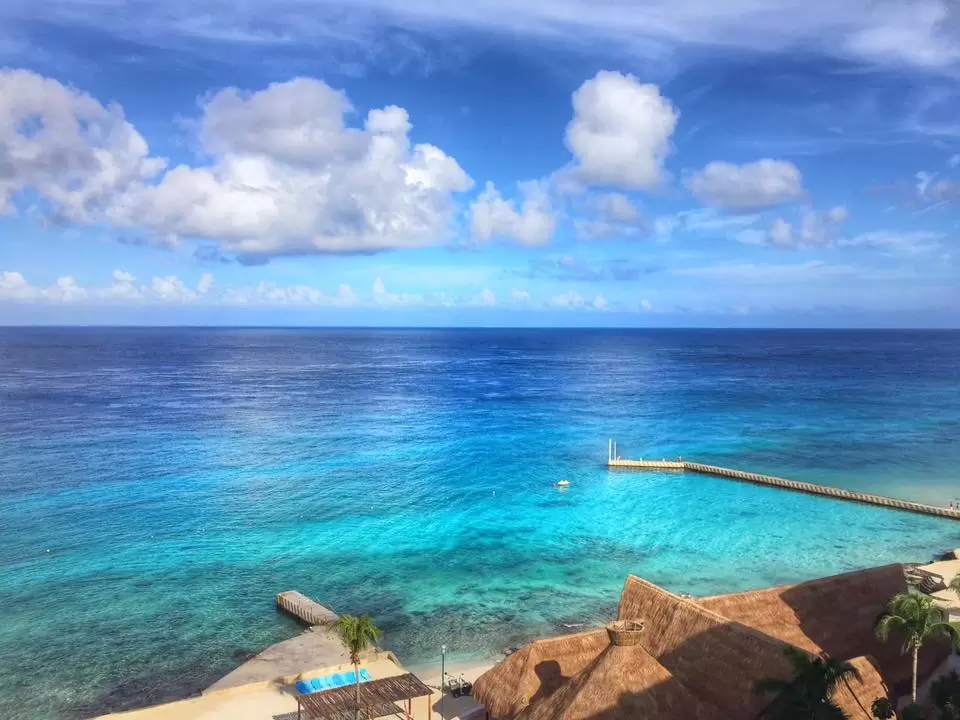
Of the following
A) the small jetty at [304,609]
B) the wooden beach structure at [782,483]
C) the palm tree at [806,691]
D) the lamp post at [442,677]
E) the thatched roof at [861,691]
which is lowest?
the lamp post at [442,677]

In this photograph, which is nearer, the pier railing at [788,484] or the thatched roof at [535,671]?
the thatched roof at [535,671]

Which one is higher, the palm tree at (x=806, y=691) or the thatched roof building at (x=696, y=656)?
the palm tree at (x=806, y=691)

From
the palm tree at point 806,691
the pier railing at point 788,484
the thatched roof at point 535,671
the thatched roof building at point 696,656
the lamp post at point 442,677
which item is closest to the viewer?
the palm tree at point 806,691

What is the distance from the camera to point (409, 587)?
45.0 meters

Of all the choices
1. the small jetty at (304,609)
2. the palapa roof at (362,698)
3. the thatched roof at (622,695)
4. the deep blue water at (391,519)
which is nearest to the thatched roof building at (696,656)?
the thatched roof at (622,695)

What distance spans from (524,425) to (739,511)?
135 feet

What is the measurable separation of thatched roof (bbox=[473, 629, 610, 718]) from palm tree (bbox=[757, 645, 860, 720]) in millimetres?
7119

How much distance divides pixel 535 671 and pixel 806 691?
963cm

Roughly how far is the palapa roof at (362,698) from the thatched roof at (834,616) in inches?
457

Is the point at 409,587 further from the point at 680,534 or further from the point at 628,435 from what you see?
the point at 628,435

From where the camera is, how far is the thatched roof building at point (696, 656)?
23938 mm

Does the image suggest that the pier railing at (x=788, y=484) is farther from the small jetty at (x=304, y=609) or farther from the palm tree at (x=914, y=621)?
the small jetty at (x=304, y=609)

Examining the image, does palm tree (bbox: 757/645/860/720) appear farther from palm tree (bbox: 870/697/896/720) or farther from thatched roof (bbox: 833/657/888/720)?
palm tree (bbox: 870/697/896/720)

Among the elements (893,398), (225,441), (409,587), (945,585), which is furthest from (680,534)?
(893,398)
